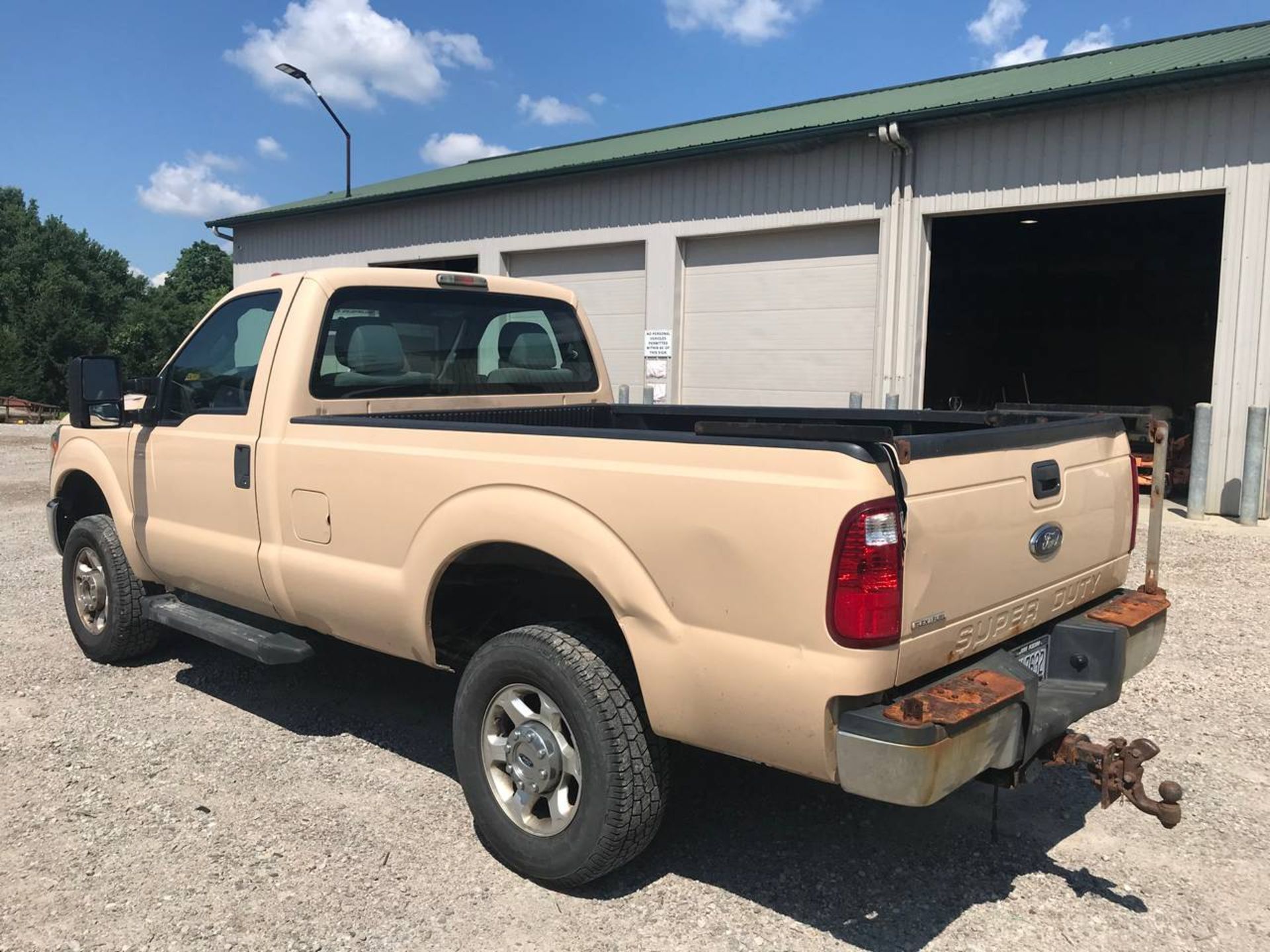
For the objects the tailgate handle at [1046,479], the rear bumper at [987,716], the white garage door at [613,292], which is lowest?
the rear bumper at [987,716]

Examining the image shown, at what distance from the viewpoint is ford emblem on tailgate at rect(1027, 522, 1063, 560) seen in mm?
3234

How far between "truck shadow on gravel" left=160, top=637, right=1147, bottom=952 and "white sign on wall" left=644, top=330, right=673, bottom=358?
9985 mm

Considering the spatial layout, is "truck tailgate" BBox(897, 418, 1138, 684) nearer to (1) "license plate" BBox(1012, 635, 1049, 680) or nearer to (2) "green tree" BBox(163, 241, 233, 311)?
(1) "license plate" BBox(1012, 635, 1049, 680)

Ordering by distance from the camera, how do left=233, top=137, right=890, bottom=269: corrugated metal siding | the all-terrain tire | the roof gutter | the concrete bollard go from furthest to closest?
1. left=233, top=137, right=890, bottom=269: corrugated metal siding
2. the concrete bollard
3. the roof gutter
4. the all-terrain tire

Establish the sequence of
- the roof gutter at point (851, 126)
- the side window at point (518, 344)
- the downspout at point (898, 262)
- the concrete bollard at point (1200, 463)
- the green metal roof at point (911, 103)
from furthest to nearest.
A: the downspout at point (898, 262)
the green metal roof at point (911, 103)
the concrete bollard at point (1200, 463)
the roof gutter at point (851, 126)
the side window at point (518, 344)

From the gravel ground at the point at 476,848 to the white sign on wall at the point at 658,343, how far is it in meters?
9.70

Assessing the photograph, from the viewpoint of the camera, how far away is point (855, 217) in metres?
12.5

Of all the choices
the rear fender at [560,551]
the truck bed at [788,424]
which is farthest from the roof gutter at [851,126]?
the rear fender at [560,551]

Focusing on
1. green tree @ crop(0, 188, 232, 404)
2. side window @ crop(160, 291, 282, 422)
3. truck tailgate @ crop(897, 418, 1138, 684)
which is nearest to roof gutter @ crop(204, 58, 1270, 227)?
truck tailgate @ crop(897, 418, 1138, 684)

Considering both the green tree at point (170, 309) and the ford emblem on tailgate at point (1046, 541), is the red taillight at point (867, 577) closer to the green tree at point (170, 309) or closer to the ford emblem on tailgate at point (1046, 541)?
the ford emblem on tailgate at point (1046, 541)

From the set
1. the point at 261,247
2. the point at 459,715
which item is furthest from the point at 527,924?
the point at 261,247

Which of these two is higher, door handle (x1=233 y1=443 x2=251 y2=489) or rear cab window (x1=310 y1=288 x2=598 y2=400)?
rear cab window (x1=310 y1=288 x2=598 y2=400)

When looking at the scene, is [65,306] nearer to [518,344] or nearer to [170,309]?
[170,309]

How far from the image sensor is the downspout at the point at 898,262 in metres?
12.0
